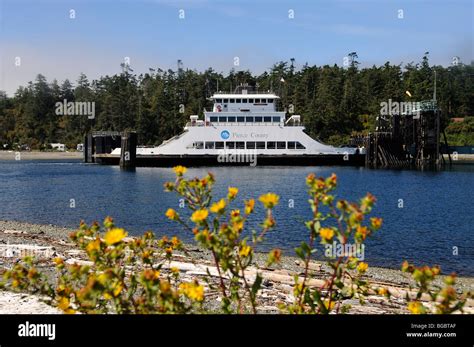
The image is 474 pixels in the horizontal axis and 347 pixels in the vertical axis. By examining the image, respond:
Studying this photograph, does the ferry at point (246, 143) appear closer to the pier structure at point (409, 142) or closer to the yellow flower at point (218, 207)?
the pier structure at point (409, 142)

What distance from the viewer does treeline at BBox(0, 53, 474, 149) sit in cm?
7256

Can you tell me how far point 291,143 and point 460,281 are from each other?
3935cm

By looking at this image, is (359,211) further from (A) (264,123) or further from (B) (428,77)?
(B) (428,77)

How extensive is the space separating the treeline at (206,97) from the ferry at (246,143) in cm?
1488

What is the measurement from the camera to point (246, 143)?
161 feet

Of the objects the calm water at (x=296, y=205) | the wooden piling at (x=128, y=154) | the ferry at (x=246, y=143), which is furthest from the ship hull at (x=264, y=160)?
the calm water at (x=296, y=205)

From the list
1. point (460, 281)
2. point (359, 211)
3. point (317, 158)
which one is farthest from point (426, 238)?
point (317, 158)

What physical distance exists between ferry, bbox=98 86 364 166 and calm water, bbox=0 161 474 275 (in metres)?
6.67

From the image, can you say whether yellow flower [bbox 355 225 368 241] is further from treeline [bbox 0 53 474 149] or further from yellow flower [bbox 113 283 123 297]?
treeline [bbox 0 53 474 149]

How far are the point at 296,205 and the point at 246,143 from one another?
26.9 meters

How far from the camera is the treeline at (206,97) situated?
238ft

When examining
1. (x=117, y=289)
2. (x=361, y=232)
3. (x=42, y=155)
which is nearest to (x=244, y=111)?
(x=42, y=155)
